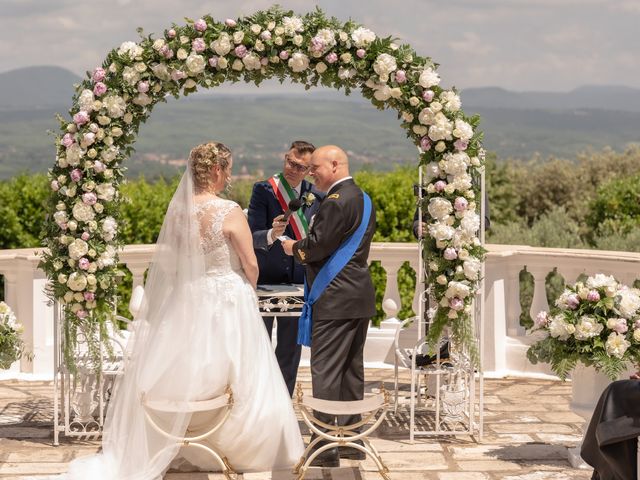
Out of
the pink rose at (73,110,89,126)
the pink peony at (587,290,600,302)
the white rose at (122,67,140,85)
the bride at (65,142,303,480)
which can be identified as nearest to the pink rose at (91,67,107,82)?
the white rose at (122,67,140,85)

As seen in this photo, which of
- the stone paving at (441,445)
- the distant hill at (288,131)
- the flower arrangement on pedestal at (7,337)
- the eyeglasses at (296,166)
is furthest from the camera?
the distant hill at (288,131)

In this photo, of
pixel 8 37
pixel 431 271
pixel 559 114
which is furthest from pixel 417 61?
pixel 559 114

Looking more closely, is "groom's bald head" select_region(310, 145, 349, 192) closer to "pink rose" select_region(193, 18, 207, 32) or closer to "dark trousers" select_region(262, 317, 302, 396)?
"pink rose" select_region(193, 18, 207, 32)

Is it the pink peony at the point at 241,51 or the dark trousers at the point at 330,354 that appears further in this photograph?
the pink peony at the point at 241,51

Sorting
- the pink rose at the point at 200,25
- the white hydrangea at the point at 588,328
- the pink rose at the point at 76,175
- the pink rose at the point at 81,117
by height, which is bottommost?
the white hydrangea at the point at 588,328

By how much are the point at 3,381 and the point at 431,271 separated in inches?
163

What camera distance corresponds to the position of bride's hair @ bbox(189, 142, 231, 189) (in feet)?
21.0

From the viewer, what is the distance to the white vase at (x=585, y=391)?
664 centimetres

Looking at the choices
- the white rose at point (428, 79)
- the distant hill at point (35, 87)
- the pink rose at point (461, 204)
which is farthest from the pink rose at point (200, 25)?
the distant hill at point (35, 87)

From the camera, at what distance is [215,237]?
6.47m

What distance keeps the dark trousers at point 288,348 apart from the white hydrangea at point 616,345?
245 cm

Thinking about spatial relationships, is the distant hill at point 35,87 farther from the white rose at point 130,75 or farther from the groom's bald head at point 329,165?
the groom's bald head at point 329,165

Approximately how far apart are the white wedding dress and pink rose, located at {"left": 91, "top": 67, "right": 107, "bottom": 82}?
112cm

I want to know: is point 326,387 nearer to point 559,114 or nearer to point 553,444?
point 553,444
